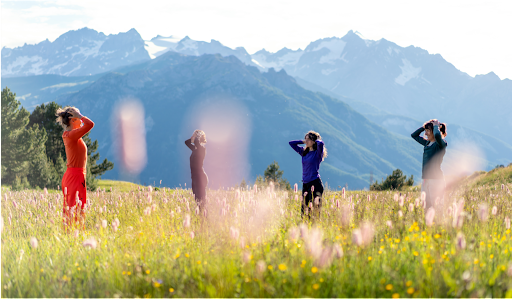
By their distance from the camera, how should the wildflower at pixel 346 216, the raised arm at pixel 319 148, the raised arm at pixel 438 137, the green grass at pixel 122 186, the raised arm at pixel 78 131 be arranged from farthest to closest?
the green grass at pixel 122 186 → the raised arm at pixel 319 148 → the raised arm at pixel 438 137 → the raised arm at pixel 78 131 → the wildflower at pixel 346 216

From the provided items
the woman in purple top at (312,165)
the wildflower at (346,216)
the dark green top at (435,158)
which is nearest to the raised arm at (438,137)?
the dark green top at (435,158)

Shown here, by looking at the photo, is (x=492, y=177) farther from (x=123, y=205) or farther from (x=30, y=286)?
(x=30, y=286)

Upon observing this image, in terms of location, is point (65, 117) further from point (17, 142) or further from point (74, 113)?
point (17, 142)

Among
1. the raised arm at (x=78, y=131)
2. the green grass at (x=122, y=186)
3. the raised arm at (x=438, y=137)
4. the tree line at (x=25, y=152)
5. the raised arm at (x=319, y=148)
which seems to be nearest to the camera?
the raised arm at (x=78, y=131)

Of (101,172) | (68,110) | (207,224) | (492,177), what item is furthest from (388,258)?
(101,172)

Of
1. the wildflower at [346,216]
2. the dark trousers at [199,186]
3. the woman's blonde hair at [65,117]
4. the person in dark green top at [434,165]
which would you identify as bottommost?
the wildflower at [346,216]

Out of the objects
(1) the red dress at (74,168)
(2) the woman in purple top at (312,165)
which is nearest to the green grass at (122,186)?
(1) the red dress at (74,168)

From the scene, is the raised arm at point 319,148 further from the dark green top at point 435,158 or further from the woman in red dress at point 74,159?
the woman in red dress at point 74,159

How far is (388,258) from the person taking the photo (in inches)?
151

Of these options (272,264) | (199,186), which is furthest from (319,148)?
(272,264)

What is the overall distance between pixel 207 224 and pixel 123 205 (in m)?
3.45

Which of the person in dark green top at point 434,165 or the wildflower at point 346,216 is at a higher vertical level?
the person in dark green top at point 434,165

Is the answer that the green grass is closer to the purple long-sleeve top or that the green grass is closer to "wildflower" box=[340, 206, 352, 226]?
the purple long-sleeve top

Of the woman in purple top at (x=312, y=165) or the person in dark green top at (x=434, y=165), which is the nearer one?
the person in dark green top at (x=434, y=165)
